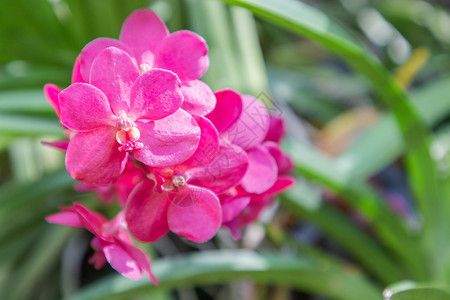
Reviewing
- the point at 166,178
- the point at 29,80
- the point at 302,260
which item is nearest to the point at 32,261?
the point at 29,80

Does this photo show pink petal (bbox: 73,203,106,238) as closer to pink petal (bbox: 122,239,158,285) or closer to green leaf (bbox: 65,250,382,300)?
pink petal (bbox: 122,239,158,285)

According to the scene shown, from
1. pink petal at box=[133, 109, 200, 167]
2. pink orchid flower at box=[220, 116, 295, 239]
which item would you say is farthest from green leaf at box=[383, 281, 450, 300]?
pink petal at box=[133, 109, 200, 167]

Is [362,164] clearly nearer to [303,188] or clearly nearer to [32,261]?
[303,188]

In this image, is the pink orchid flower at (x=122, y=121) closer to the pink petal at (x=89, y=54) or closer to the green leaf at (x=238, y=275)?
the pink petal at (x=89, y=54)

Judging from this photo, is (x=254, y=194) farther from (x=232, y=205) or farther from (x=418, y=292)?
(x=418, y=292)

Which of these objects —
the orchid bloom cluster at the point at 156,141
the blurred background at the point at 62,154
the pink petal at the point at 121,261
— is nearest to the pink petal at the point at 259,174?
the orchid bloom cluster at the point at 156,141

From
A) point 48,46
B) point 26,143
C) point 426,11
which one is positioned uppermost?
point 426,11
